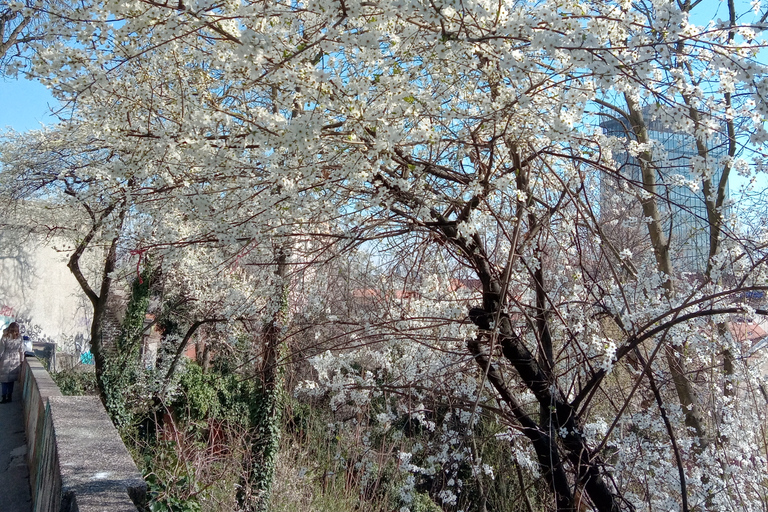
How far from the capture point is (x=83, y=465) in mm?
2811

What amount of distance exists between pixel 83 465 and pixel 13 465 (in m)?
2.86

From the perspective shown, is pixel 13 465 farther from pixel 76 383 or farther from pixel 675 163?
pixel 675 163

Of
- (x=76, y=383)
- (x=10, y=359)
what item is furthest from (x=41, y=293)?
(x=10, y=359)

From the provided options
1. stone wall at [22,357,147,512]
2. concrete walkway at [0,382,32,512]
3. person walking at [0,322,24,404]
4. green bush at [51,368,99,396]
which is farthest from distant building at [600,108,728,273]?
green bush at [51,368,99,396]

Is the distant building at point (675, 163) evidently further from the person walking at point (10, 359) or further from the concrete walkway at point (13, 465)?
the person walking at point (10, 359)

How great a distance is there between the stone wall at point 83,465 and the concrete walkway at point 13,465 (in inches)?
4.7

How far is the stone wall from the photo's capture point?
244 cm

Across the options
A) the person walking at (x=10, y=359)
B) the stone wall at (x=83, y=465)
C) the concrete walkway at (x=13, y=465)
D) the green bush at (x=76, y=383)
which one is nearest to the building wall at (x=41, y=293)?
the green bush at (x=76, y=383)

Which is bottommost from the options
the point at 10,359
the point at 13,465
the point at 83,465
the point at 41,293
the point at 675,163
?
the point at 13,465

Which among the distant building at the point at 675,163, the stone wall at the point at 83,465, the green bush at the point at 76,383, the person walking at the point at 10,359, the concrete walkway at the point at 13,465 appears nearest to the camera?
the stone wall at the point at 83,465

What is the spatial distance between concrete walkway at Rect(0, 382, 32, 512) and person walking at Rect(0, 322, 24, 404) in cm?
93

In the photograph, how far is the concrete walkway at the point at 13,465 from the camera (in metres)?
4.16

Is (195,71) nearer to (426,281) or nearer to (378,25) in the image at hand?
(378,25)

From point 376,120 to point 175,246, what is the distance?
1435 mm
